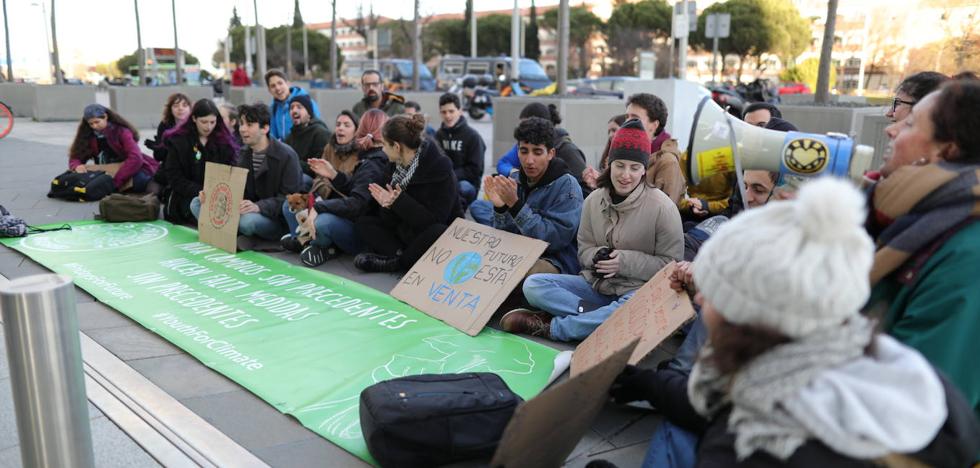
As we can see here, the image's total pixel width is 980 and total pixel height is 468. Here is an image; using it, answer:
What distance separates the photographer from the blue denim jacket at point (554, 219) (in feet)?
14.8

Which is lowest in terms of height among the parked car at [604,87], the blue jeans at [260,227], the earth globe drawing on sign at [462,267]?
the blue jeans at [260,227]

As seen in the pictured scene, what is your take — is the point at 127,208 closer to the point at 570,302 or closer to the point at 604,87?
the point at 570,302

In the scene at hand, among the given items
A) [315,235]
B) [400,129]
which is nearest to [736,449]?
[400,129]

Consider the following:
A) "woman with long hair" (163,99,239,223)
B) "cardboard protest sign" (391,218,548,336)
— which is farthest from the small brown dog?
"cardboard protest sign" (391,218,548,336)

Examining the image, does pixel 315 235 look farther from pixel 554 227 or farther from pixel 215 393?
pixel 215 393

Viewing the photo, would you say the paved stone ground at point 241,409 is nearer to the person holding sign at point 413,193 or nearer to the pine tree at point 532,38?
the person holding sign at point 413,193

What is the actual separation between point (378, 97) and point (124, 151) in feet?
9.26

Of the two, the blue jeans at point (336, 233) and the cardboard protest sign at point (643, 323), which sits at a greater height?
the cardboard protest sign at point (643, 323)

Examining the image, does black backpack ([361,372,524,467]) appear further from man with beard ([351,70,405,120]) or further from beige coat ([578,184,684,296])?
man with beard ([351,70,405,120])

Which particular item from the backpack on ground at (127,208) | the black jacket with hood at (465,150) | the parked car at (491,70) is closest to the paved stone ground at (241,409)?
the backpack on ground at (127,208)

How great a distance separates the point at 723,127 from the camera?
105 inches

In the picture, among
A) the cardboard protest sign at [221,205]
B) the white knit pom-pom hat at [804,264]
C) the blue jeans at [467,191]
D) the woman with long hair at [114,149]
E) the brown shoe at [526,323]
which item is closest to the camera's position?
the white knit pom-pom hat at [804,264]

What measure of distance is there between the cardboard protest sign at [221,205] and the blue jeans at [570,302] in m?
2.95

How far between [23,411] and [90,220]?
18.5ft
